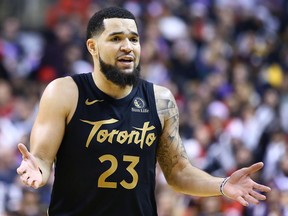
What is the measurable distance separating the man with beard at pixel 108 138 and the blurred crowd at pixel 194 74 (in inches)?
164

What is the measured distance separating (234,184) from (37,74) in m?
9.33

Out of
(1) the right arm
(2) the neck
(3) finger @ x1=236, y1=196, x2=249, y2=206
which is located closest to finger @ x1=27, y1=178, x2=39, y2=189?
(1) the right arm

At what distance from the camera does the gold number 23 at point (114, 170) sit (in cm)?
596

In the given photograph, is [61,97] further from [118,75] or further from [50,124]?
[118,75]

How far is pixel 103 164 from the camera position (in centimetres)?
598

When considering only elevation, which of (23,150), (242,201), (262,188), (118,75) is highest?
(118,75)

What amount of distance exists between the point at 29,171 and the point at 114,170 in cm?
72

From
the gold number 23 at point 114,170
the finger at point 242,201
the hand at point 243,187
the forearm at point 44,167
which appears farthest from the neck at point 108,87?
the finger at point 242,201

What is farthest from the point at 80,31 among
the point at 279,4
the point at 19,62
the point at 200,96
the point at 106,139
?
the point at 106,139

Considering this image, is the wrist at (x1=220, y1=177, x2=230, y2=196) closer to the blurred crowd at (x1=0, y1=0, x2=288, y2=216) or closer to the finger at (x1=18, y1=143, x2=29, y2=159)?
the finger at (x1=18, y1=143, x2=29, y2=159)

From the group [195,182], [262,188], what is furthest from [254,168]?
[195,182]

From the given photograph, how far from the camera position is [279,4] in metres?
18.5

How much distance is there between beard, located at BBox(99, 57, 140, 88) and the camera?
242 inches

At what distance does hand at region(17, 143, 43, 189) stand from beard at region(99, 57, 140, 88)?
93 centimetres
